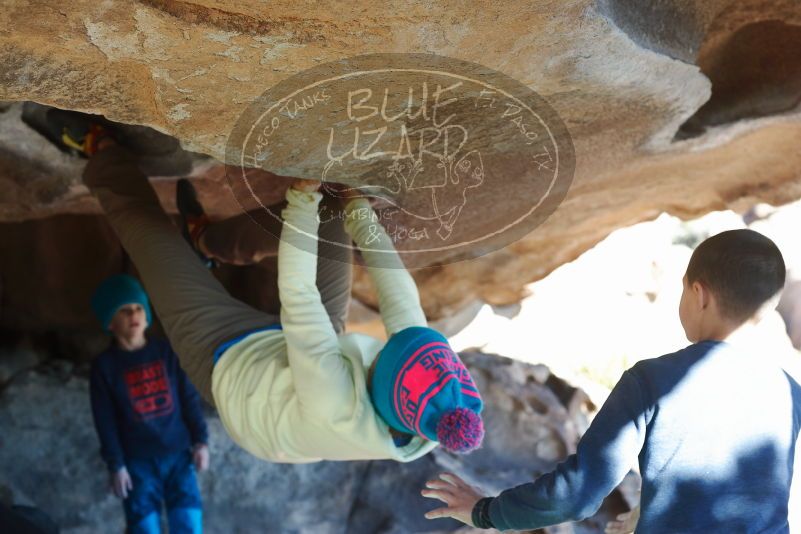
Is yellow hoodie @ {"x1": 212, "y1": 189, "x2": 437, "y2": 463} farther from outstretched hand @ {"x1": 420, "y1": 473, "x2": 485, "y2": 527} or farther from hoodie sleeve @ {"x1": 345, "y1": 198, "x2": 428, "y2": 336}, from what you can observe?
outstretched hand @ {"x1": 420, "y1": 473, "x2": 485, "y2": 527}

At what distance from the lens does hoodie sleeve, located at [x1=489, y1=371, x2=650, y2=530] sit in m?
1.30

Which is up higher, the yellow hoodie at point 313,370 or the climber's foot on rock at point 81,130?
the climber's foot on rock at point 81,130

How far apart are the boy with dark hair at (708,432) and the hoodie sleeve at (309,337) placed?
21.2 inches

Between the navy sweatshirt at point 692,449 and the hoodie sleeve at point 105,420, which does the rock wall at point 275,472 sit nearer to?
the hoodie sleeve at point 105,420

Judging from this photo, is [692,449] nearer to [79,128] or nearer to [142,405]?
[79,128]

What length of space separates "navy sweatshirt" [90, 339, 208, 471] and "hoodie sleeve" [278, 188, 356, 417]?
1.02 m

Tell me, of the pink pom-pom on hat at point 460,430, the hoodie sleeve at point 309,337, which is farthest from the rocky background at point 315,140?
the pink pom-pom on hat at point 460,430

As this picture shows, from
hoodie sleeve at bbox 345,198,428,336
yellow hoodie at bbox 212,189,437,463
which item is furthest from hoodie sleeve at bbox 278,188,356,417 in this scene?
hoodie sleeve at bbox 345,198,428,336

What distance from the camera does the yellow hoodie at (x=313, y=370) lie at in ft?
5.62

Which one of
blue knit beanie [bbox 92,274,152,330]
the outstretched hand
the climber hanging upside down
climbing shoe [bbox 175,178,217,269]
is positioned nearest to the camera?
the outstretched hand

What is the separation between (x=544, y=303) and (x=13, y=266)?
261 cm

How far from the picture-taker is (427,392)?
1.61 meters

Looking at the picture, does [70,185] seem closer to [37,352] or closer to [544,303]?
[37,352]

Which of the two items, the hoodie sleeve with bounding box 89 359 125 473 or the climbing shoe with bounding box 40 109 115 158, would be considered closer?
the climbing shoe with bounding box 40 109 115 158
